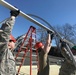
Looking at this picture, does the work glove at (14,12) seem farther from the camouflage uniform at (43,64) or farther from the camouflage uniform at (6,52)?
the camouflage uniform at (43,64)

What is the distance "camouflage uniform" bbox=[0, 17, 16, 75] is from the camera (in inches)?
151

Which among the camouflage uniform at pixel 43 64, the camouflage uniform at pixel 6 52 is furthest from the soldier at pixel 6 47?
the camouflage uniform at pixel 43 64

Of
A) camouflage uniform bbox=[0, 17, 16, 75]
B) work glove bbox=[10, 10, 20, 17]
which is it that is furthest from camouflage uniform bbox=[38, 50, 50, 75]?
work glove bbox=[10, 10, 20, 17]

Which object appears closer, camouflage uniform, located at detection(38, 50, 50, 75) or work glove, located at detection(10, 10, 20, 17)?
work glove, located at detection(10, 10, 20, 17)

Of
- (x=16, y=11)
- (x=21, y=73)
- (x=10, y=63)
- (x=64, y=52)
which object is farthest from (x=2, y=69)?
(x=21, y=73)

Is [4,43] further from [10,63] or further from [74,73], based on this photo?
[74,73]

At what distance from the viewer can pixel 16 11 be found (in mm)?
3965

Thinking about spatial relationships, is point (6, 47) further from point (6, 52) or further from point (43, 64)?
point (43, 64)

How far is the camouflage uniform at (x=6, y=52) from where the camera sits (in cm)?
383

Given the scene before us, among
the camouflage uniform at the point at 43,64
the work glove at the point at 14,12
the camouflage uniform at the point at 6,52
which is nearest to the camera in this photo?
the camouflage uniform at the point at 6,52

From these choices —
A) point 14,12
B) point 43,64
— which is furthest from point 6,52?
point 43,64

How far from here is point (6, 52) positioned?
4102 millimetres

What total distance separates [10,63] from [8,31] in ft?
2.08

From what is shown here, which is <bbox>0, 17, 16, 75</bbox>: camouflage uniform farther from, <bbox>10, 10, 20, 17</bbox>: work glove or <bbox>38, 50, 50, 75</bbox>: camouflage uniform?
<bbox>38, 50, 50, 75</bbox>: camouflage uniform
